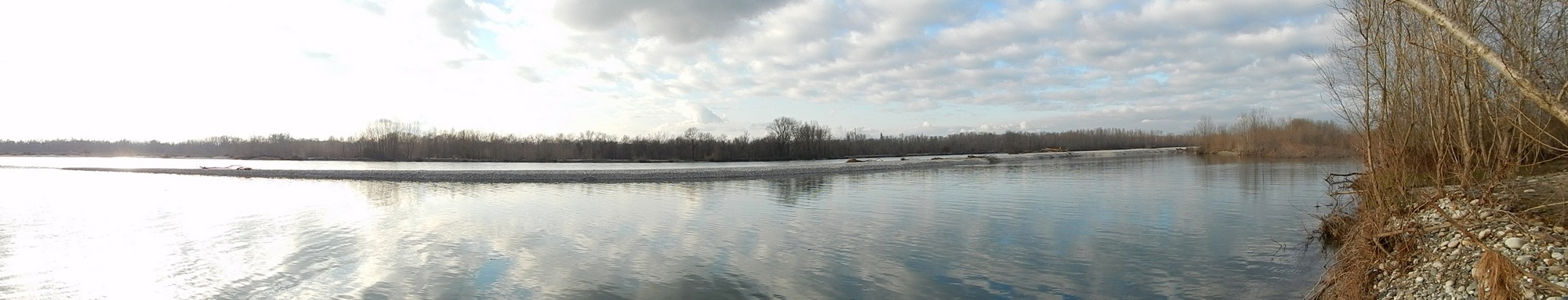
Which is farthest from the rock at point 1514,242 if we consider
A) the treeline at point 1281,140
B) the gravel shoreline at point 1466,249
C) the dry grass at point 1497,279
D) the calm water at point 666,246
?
the treeline at point 1281,140

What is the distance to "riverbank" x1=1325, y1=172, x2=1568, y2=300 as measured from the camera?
5.95m

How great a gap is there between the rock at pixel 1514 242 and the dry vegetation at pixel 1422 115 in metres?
1.21

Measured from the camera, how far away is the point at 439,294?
28.4ft

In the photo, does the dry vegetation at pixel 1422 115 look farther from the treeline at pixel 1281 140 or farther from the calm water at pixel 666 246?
the treeline at pixel 1281 140

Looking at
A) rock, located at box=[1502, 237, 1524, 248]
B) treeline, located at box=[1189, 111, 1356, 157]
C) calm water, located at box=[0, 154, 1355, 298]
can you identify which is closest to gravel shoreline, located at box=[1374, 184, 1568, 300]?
rock, located at box=[1502, 237, 1524, 248]

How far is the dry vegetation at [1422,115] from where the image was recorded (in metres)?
8.42

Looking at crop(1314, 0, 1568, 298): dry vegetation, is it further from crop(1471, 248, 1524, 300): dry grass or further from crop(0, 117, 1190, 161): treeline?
crop(0, 117, 1190, 161): treeline

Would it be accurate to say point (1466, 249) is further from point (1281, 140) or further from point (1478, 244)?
point (1281, 140)

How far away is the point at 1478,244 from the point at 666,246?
32.7ft

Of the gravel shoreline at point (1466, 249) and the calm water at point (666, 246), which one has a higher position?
the gravel shoreline at point (1466, 249)

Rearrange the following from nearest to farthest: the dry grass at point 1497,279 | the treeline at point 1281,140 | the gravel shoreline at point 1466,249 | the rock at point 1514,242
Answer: the dry grass at point 1497,279 < the gravel shoreline at point 1466,249 < the rock at point 1514,242 < the treeline at point 1281,140

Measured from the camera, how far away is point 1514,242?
6.83 m

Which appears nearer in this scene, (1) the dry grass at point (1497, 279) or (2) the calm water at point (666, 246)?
(1) the dry grass at point (1497, 279)

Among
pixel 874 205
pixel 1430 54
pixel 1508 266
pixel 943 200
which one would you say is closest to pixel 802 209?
pixel 874 205
